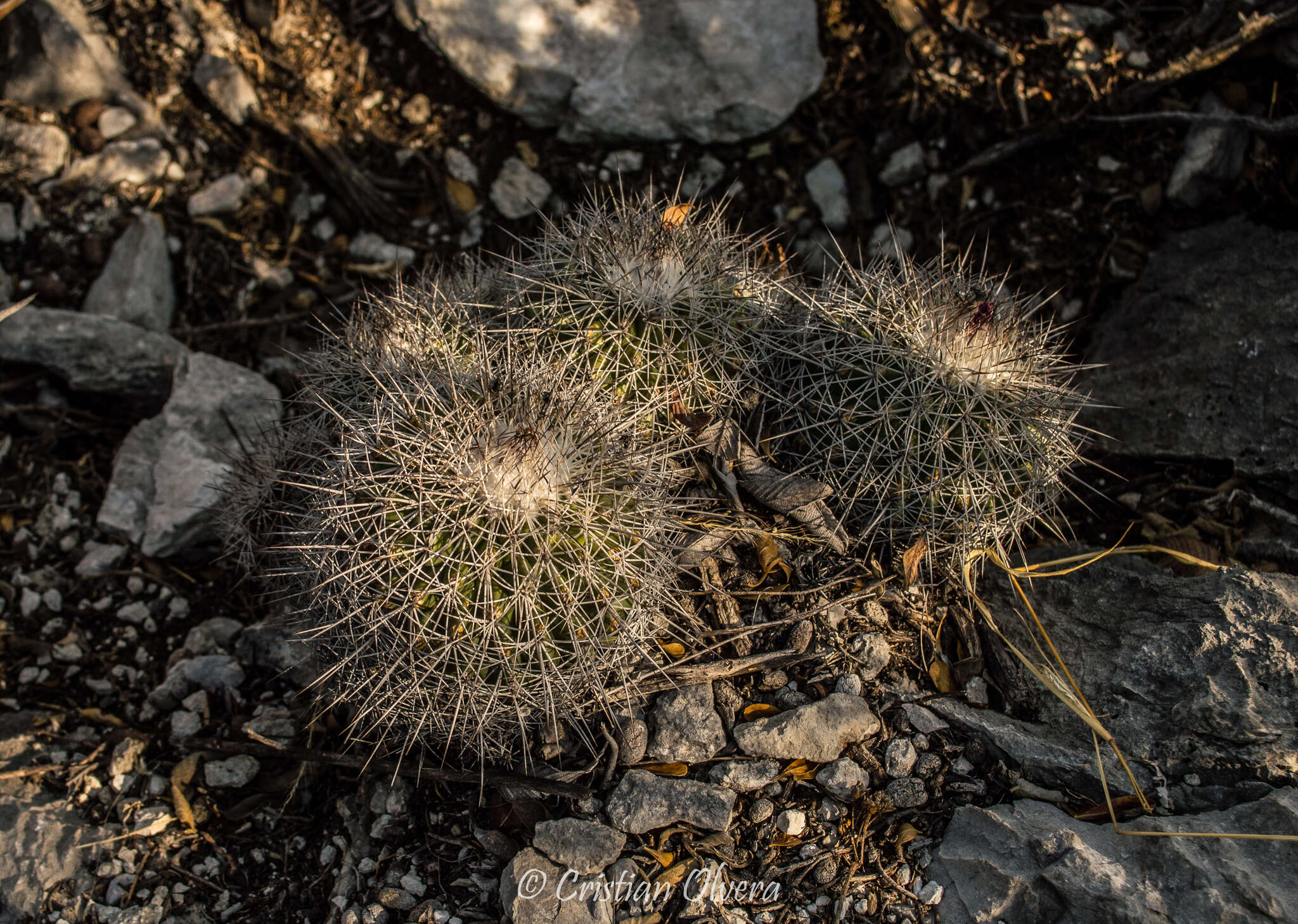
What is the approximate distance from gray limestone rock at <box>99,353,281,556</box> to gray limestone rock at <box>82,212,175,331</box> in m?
0.48

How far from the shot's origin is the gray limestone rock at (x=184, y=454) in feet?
12.9

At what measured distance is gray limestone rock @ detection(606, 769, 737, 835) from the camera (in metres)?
2.70

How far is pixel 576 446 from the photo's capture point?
2.60m

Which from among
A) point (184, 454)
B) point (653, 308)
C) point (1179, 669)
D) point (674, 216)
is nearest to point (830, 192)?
point (674, 216)

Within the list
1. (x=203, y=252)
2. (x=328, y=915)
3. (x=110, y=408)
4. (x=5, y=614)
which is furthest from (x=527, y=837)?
(x=203, y=252)

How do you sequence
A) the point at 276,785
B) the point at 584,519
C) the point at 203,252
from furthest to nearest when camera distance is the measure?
the point at 203,252 → the point at 276,785 → the point at 584,519

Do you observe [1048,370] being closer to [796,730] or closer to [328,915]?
[796,730]

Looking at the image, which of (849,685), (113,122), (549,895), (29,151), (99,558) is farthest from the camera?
(113,122)

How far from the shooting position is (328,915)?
9.28ft

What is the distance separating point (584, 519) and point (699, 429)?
65 centimetres

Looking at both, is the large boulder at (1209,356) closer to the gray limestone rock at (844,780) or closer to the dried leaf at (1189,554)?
the dried leaf at (1189,554)

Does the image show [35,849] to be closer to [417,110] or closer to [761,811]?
[761,811]

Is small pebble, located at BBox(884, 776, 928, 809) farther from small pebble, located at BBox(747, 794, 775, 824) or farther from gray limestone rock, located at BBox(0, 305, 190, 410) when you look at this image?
gray limestone rock, located at BBox(0, 305, 190, 410)

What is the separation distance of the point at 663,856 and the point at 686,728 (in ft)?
1.26
